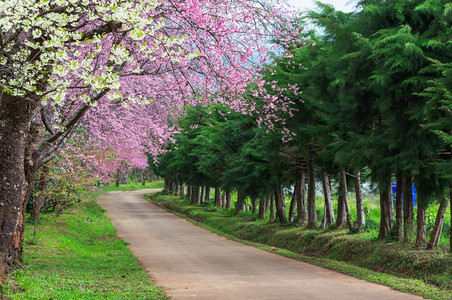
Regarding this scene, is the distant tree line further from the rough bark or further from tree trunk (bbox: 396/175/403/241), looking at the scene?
the rough bark

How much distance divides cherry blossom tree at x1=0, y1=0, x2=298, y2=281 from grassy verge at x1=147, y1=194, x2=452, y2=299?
17.0 feet

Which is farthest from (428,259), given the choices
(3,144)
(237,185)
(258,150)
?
(237,185)

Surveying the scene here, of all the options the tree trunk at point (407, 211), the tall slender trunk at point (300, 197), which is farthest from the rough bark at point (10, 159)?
the tall slender trunk at point (300, 197)

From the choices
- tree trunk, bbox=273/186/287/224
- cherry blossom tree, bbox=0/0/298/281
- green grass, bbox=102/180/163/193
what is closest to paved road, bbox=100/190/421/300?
tree trunk, bbox=273/186/287/224

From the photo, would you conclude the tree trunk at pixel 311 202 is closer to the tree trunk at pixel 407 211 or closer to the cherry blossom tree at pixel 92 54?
the tree trunk at pixel 407 211

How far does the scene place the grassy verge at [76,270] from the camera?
9375 millimetres

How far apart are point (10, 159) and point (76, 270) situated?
4.30m

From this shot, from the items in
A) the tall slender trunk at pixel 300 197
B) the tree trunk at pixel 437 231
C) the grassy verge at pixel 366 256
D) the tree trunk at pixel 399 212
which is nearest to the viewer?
the grassy verge at pixel 366 256

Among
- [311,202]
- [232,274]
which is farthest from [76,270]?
[311,202]

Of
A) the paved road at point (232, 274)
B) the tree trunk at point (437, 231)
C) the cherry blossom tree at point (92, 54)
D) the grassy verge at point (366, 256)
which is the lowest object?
the paved road at point (232, 274)

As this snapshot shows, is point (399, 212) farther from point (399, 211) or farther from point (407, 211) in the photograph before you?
point (407, 211)

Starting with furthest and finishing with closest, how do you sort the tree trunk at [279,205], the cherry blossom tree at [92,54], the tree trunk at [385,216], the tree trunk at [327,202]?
1. the tree trunk at [279,205]
2. the tree trunk at [327,202]
3. the tree trunk at [385,216]
4. the cherry blossom tree at [92,54]

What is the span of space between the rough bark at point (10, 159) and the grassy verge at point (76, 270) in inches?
35.3

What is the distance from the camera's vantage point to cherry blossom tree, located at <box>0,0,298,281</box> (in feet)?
23.9
